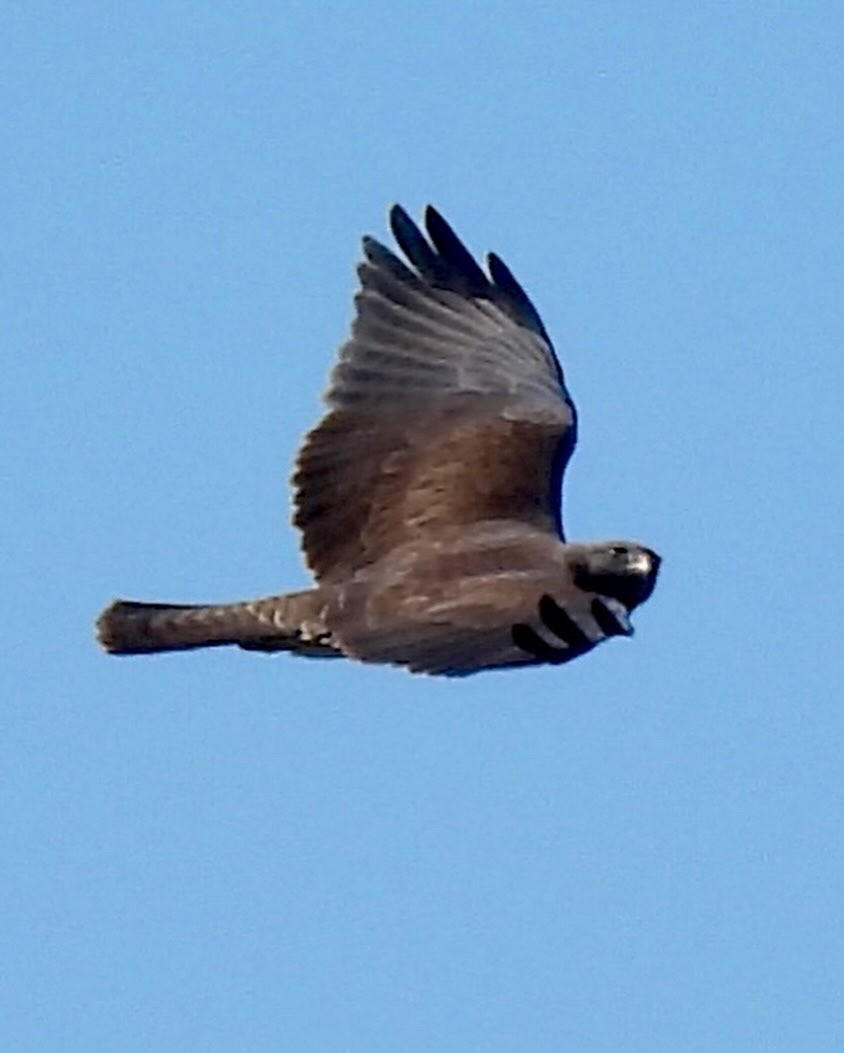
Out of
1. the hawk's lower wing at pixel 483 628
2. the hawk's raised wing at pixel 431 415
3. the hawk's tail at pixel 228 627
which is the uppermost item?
the hawk's raised wing at pixel 431 415

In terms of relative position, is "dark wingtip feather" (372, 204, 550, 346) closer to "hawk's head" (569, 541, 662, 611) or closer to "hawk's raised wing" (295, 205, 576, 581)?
"hawk's raised wing" (295, 205, 576, 581)

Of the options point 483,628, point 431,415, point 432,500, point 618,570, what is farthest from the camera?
point 431,415

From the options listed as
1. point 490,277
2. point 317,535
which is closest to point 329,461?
point 317,535

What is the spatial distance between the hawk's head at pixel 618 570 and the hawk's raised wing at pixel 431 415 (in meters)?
0.66

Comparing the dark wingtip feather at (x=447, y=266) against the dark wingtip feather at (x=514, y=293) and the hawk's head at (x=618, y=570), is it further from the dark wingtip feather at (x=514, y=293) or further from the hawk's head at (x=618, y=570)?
the hawk's head at (x=618, y=570)

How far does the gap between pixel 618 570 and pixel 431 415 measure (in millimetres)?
1362

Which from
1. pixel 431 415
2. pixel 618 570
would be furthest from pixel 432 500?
pixel 618 570

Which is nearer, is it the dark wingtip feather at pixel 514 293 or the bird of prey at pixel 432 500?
the bird of prey at pixel 432 500

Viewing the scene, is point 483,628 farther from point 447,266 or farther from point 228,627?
point 447,266

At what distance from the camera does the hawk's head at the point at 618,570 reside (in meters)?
13.9

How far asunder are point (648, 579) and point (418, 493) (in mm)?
1121

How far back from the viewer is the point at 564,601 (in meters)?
13.4

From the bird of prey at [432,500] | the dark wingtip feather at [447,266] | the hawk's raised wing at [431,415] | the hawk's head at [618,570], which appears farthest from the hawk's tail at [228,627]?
the dark wingtip feather at [447,266]

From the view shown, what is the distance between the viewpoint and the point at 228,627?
554 inches
